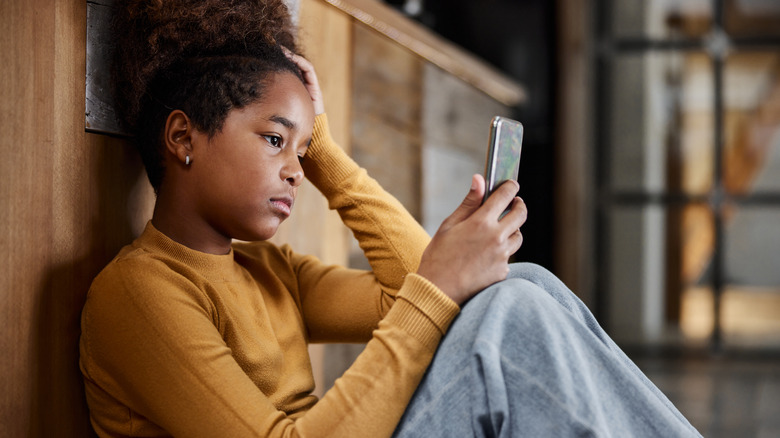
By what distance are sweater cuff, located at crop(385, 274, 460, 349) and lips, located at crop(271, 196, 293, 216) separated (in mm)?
182

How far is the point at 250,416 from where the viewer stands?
78 centimetres

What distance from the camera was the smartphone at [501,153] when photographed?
0.91 metres

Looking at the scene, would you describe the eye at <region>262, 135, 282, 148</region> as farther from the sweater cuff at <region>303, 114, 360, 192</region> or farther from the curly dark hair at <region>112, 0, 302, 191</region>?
the sweater cuff at <region>303, 114, 360, 192</region>

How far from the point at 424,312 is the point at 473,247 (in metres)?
0.10

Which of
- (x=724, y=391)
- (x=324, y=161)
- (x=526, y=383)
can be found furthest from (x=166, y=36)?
(x=724, y=391)

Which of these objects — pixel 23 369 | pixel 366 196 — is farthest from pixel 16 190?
pixel 366 196

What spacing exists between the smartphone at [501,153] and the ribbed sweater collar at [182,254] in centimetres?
32

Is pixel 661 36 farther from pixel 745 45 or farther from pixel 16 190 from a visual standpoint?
pixel 16 190

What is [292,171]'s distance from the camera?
0.92m

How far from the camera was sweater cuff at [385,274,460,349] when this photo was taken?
2.70 feet

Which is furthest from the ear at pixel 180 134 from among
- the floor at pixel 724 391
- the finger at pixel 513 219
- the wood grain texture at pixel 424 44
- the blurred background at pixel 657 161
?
the blurred background at pixel 657 161

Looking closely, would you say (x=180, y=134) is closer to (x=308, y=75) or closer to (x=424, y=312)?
(x=308, y=75)

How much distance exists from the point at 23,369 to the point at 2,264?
0.11 metres

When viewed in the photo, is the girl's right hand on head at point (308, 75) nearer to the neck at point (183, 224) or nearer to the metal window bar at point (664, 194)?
the neck at point (183, 224)
